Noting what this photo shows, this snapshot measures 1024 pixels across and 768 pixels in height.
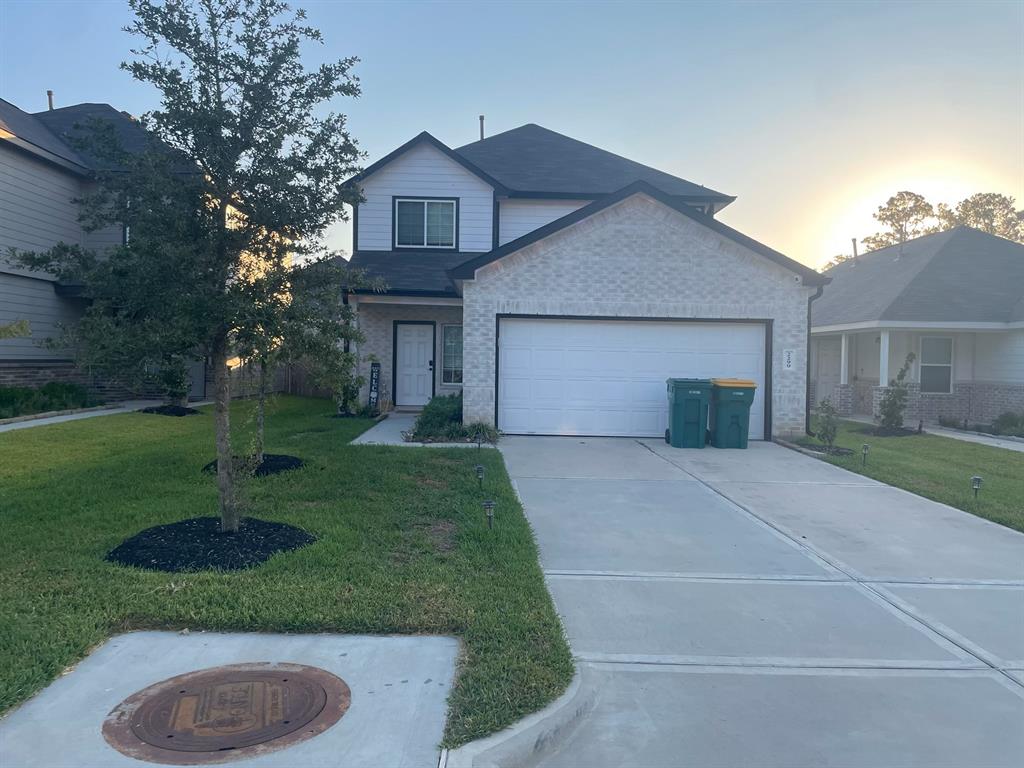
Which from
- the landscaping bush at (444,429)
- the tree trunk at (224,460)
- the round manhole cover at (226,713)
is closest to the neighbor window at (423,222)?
the landscaping bush at (444,429)

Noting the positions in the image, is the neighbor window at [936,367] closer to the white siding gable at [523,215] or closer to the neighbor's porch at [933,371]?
the neighbor's porch at [933,371]

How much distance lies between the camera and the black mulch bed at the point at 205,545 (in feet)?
19.6

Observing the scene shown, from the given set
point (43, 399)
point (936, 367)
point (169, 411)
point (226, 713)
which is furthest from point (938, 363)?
point (43, 399)

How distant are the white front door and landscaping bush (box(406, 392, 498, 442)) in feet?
14.1

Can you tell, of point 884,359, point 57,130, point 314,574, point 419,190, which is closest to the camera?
point 314,574

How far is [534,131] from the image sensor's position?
21.8 m

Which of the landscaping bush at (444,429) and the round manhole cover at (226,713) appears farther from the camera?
the landscaping bush at (444,429)

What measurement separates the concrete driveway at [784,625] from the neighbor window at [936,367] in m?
11.7

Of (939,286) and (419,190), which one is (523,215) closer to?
(419,190)

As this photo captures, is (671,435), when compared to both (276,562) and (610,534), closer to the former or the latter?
(610,534)

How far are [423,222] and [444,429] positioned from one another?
687cm

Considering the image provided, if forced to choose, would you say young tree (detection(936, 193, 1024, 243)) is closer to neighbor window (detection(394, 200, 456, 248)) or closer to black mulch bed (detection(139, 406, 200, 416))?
neighbor window (detection(394, 200, 456, 248))

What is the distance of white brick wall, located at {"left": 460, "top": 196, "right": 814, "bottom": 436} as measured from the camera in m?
13.8

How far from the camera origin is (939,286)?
19.4 meters
